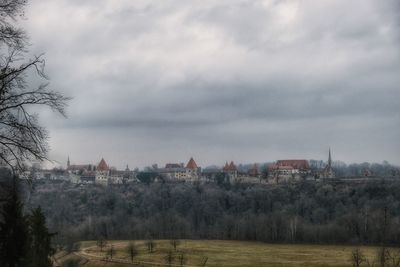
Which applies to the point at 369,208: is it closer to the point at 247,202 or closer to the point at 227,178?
the point at 247,202

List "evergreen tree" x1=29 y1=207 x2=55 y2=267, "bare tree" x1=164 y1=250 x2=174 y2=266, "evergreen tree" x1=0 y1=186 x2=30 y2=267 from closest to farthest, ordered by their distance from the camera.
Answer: "evergreen tree" x1=0 y1=186 x2=30 y2=267 → "evergreen tree" x1=29 y1=207 x2=55 y2=267 → "bare tree" x1=164 y1=250 x2=174 y2=266

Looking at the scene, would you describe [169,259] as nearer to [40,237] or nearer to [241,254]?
[241,254]

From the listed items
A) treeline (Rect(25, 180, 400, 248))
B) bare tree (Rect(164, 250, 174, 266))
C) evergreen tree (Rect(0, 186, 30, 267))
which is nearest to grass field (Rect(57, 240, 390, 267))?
bare tree (Rect(164, 250, 174, 266))

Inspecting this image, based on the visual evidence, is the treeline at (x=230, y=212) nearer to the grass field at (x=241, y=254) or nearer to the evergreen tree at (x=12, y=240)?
the grass field at (x=241, y=254)

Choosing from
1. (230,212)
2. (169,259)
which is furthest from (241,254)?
(230,212)

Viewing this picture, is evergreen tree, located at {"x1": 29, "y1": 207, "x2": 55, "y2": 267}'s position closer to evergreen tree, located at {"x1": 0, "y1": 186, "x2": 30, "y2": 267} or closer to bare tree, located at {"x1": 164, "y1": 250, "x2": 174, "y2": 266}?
evergreen tree, located at {"x1": 0, "y1": 186, "x2": 30, "y2": 267}

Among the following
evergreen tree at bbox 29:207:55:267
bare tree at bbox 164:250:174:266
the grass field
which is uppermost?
evergreen tree at bbox 29:207:55:267
